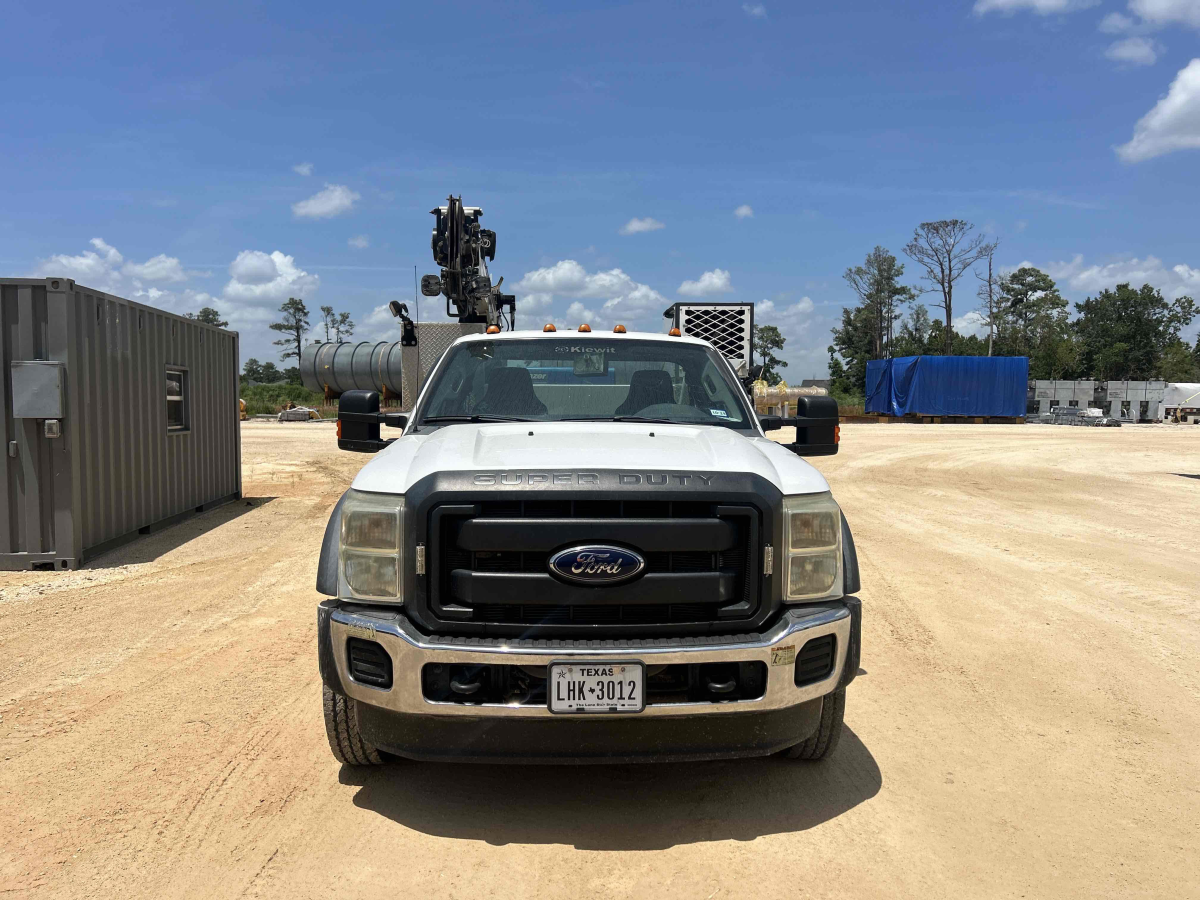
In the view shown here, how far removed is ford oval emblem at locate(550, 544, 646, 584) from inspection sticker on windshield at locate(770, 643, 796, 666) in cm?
53

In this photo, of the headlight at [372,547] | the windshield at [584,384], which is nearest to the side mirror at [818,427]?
the windshield at [584,384]

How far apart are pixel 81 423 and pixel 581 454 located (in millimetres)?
6444

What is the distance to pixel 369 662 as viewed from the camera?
297cm

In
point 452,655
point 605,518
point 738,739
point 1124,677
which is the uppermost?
point 605,518

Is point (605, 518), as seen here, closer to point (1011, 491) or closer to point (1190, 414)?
point (1011, 491)

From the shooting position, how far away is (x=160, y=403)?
9570 mm

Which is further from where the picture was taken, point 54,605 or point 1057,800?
point 54,605

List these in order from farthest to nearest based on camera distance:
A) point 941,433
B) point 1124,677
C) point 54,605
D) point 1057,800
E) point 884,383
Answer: point 884,383, point 941,433, point 54,605, point 1124,677, point 1057,800

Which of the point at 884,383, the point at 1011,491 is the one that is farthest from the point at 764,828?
the point at 884,383

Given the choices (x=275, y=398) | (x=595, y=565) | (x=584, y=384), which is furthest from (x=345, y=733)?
(x=275, y=398)

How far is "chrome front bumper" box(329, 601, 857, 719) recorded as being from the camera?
284cm

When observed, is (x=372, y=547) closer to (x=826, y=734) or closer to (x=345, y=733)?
(x=345, y=733)

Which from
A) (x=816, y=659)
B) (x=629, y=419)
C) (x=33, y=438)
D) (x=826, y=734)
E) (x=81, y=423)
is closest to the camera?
(x=816, y=659)

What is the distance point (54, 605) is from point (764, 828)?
565 cm
